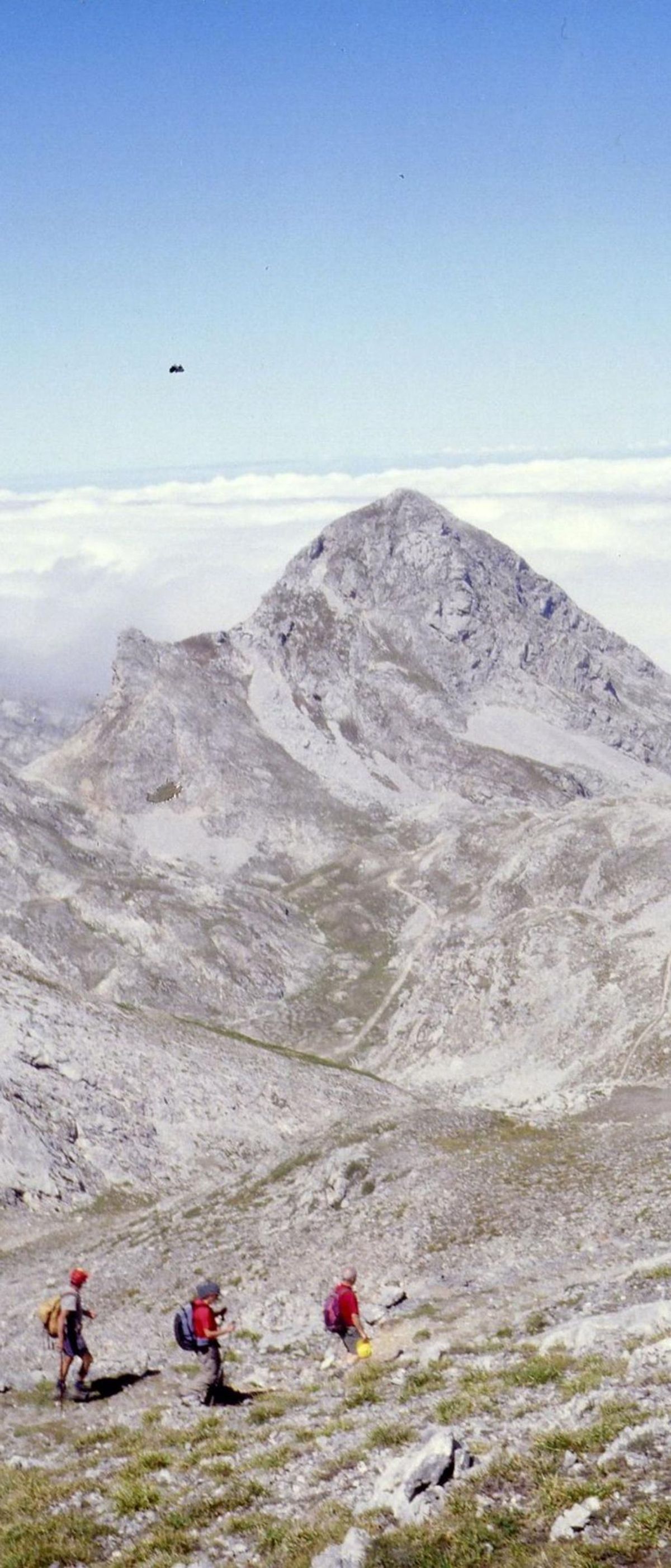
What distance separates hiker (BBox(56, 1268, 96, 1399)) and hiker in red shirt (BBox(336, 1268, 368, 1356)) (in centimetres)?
654

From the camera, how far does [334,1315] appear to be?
28.4 metres

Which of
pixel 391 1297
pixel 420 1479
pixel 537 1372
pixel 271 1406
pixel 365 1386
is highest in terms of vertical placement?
pixel 420 1479

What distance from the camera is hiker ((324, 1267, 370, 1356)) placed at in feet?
92.7

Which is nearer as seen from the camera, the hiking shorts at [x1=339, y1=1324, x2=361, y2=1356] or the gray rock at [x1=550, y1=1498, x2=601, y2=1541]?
the gray rock at [x1=550, y1=1498, x2=601, y2=1541]

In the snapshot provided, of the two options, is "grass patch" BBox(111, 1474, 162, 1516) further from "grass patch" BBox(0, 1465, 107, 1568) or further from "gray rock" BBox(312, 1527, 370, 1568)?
"gray rock" BBox(312, 1527, 370, 1568)

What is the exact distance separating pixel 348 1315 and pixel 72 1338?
290 inches

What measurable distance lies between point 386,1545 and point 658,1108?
5953 cm

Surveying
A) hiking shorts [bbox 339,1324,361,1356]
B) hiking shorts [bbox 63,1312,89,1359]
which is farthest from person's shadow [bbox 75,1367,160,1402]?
hiking shorts [bbox 339,1324,361,1356]

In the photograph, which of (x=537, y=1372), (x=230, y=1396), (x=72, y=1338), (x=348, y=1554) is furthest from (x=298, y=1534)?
(x=72, y=1338)

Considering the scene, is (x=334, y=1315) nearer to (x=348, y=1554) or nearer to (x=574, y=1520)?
(x=348, y=1554)

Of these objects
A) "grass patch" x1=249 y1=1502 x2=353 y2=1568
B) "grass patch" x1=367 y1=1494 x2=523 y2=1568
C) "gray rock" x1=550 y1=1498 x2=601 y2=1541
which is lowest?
Answer: "grass patch" x1=249 y1=1502 x2=353 y2=1568

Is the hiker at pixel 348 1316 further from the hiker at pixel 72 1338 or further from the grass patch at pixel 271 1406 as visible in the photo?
the hiker at pixel 72 1338

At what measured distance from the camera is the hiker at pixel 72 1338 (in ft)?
93.4

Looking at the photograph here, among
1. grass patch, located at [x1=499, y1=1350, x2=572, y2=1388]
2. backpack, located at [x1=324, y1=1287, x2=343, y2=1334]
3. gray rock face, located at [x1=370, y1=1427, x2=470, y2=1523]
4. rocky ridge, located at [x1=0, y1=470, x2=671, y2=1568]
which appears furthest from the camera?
backpack, located at [x1=324, y1=1287, x2=343, y2=1334]
